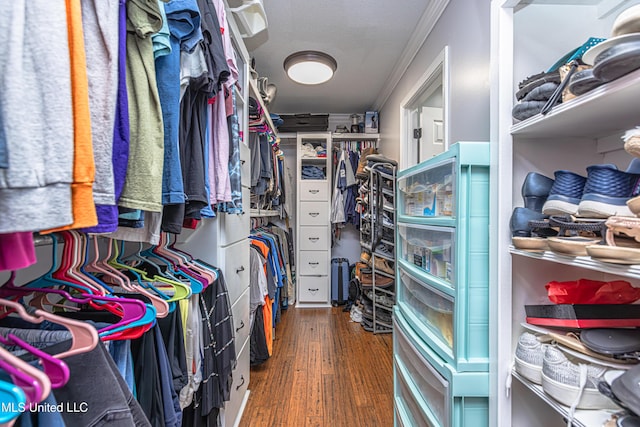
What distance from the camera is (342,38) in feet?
7.36

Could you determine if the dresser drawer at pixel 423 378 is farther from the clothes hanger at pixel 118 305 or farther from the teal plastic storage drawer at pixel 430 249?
the clothes hanger at pixel 118 305

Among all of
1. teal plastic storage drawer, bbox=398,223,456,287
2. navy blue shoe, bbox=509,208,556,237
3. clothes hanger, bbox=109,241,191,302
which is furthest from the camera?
teal plastic storage drawer, bbox=398,223,456,287

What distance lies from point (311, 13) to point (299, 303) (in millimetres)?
3122

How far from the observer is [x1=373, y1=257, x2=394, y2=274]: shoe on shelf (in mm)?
3020

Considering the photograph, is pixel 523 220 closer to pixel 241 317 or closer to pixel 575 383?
pixel 575 383

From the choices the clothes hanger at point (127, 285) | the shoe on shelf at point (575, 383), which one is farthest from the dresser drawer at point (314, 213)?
the shoe on shelf at point (575, 383)

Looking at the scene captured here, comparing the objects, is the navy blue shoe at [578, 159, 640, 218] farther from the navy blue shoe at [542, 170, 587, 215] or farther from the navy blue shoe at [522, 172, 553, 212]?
the navy blue shoe at [522, 172, 553, 212]

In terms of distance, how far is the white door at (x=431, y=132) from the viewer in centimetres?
233

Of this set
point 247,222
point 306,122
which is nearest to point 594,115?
point 247,222

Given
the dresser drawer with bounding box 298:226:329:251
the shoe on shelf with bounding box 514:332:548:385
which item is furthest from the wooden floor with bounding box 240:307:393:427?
the shoe on shelf with bounding box 514:332:548:385

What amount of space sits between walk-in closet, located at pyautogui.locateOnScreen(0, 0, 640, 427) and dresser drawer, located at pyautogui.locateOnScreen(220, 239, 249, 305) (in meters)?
0.02

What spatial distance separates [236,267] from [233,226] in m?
0.24

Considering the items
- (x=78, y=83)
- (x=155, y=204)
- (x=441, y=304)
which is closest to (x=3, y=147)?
(x=78, y=83)

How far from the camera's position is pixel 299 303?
3.81m
